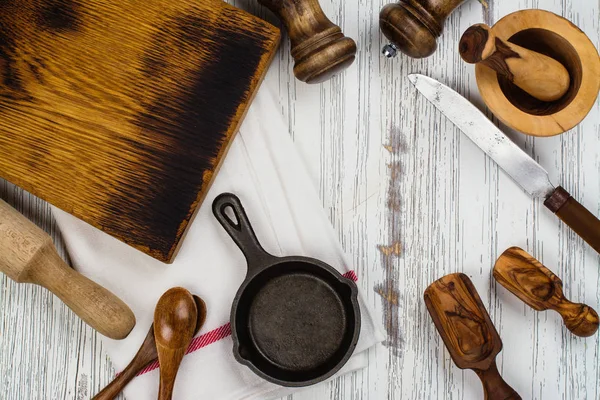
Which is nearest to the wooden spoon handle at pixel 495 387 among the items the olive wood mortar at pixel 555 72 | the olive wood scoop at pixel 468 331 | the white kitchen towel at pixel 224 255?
the olive wood scoop at pixel 468 331

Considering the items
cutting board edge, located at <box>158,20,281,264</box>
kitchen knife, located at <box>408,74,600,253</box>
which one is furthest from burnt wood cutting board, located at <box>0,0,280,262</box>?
kitchen knife, located at <box>408,74,600,253</box>

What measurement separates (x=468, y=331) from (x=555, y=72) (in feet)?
1.06

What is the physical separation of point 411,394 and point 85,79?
586 millimetres

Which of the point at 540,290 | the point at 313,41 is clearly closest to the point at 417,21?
the point at 313,41

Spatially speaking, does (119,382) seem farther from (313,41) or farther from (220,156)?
(313,41)

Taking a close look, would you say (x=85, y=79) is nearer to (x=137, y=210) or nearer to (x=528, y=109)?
(x=137, y=210)

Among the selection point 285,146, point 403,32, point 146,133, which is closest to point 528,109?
point 403,32

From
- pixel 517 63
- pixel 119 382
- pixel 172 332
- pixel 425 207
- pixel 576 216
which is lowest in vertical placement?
pixel 119 382

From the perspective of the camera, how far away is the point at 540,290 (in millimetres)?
731

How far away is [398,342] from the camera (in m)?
0.80

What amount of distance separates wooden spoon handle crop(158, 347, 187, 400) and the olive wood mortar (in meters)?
0.49

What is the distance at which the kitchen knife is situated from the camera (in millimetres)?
750

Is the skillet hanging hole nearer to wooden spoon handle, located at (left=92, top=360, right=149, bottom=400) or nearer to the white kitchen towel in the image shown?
the white kitchen towel

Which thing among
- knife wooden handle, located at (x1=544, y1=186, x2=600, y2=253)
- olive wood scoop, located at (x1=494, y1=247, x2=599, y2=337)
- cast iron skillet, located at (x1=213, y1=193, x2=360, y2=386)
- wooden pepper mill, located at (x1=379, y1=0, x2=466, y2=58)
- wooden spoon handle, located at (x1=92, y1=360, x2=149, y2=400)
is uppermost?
wooden pepper mill, located at (x1=379, y1=0, x2=466, y2=58)
